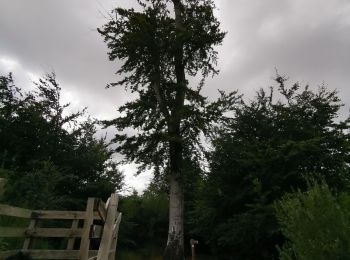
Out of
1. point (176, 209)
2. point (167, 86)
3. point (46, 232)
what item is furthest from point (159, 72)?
point (46, 232)

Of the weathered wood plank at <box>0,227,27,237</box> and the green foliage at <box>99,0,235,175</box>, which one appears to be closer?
the weathered wood plank at <box>0,227,27,237</box>

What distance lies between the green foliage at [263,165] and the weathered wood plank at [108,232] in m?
10.3

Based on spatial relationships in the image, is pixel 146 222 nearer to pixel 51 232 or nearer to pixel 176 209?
pixel 176 209

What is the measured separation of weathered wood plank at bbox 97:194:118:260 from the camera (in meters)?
4.41

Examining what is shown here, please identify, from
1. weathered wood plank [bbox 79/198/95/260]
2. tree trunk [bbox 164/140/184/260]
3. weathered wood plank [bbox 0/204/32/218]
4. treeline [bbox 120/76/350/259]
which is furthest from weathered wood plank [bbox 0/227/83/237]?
tree trunk [bbox 164/140/184/260]

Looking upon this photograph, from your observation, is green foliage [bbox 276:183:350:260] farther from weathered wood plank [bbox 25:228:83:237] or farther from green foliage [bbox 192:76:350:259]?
green foliage [bbox 192:76:350:259]

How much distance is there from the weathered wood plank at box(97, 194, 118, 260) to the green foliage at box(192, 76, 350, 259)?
10.3 metres

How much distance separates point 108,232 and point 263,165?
1241 cm

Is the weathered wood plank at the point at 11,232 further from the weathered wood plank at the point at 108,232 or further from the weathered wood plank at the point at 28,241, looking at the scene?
the weathered wood plank at the point at 108,232

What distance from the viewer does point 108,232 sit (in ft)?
14.8

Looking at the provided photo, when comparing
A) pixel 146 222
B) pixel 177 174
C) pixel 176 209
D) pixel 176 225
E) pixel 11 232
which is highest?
pixel 177 174

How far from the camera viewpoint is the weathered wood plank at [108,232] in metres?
4.41

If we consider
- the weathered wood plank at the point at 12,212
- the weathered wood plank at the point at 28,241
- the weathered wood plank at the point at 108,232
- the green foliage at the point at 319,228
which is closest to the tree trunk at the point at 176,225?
the weathered wood plank at the point at 28,241

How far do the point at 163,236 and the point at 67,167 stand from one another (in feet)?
32.1
